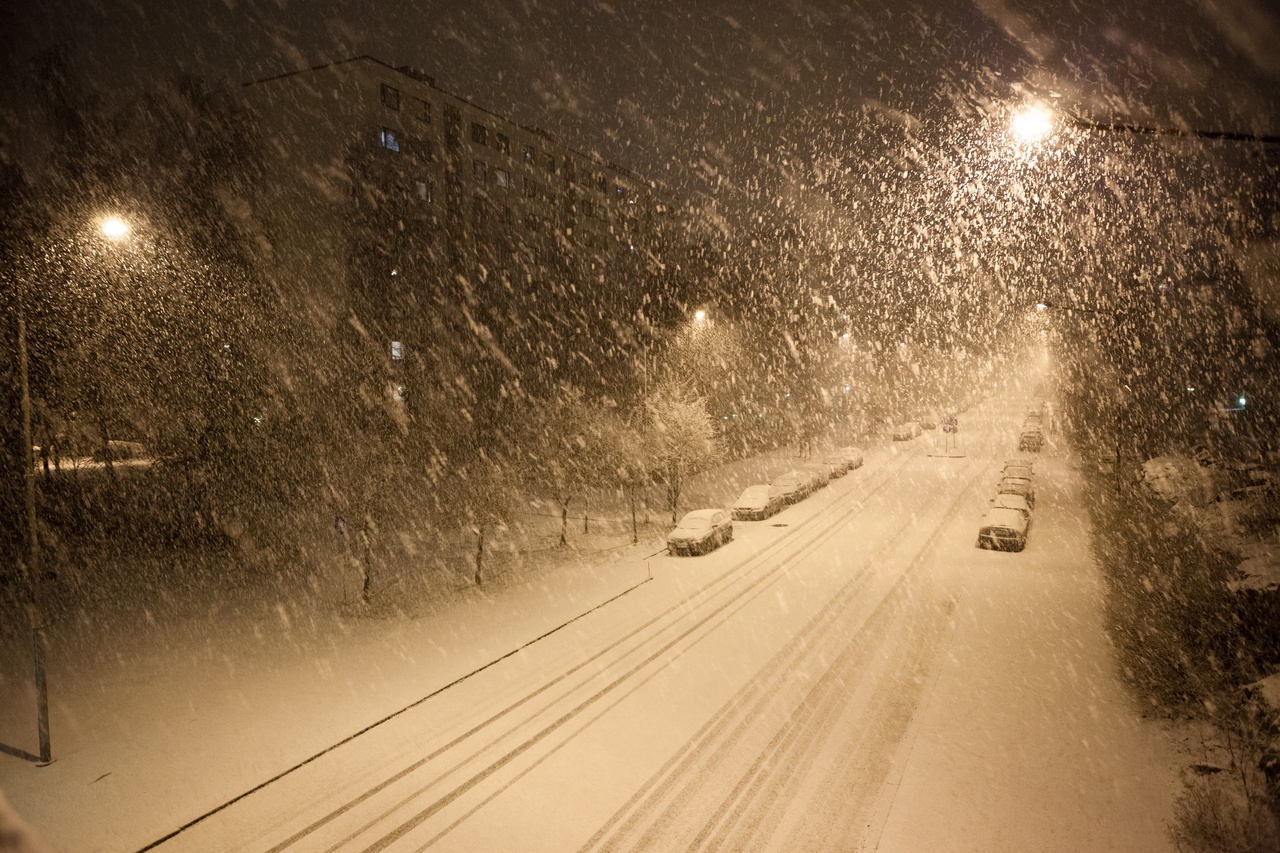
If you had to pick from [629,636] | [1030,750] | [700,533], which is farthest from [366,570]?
[1030,750]

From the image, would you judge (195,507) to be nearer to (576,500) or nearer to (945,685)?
(576,500)

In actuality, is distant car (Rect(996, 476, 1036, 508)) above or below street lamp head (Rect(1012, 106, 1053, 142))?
below

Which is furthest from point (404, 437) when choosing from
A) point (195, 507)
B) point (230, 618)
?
point (195, 507)

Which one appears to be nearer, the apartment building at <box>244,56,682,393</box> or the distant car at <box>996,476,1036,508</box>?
the distant car at <box>996,476,1036,508</box>

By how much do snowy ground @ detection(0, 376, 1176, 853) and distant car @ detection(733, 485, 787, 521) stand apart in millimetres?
8671

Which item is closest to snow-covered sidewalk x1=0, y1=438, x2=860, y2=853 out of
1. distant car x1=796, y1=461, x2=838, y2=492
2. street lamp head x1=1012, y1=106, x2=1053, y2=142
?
street lamp head x1=1012, y1=106, x2=1053, y2=142

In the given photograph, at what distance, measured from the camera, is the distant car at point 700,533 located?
2297 centimetres

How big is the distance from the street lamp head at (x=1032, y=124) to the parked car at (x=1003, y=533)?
17.1 metres

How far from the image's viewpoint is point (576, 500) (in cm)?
3303

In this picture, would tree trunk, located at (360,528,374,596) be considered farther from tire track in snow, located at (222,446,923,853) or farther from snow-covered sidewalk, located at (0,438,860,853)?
tire track in snow, located at (222,446,923,853)

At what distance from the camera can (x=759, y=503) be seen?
29.1m

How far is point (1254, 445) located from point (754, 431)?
27865mm

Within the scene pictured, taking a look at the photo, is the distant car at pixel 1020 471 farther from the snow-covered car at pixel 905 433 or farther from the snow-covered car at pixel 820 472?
the snow-covered car at pixel 905 433

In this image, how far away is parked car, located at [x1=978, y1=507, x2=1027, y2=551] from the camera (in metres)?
23.0
